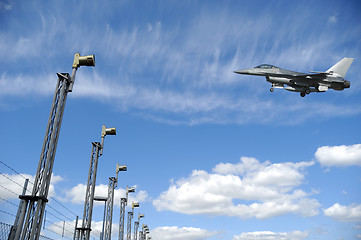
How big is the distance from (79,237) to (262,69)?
2311 cm

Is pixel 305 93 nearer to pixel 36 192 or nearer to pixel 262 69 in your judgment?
pixel 262 69

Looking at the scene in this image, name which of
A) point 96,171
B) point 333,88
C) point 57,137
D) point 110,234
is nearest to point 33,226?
point 57,137

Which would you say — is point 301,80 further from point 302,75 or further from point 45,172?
point 45,172

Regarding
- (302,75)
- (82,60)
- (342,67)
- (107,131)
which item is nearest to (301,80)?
(302,75)

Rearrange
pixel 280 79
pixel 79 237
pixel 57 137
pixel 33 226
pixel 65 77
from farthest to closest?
1. pixel 280 79
2. pixel 79 237
3. pixel 65 77
4. pixel 57 137
5. pixel 33 226

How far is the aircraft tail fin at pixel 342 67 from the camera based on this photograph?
114ft

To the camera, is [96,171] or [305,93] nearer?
[96,171]

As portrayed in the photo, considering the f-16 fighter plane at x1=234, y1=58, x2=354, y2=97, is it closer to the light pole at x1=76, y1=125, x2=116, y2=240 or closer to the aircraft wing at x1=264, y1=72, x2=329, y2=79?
the aircraft wing at x1=264, y1=72, x2=329, y2=79

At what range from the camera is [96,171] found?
68.2 feet

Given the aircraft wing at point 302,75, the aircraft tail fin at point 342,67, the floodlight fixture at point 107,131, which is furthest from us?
the aircraft tail fin at point 342,67

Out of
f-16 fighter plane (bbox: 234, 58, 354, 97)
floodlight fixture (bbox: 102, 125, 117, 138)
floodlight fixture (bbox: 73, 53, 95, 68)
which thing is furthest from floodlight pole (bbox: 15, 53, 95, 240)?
f-16 fighter plane (bbox: 234, 58, 354, 97)

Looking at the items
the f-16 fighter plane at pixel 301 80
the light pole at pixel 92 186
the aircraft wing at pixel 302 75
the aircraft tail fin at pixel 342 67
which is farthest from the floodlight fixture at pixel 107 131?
the aircraft tail fin at pixel 342 67

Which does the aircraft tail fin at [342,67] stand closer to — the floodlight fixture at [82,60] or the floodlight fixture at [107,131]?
the floodlight fixture at [107,131]

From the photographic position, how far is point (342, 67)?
35.1 metres
